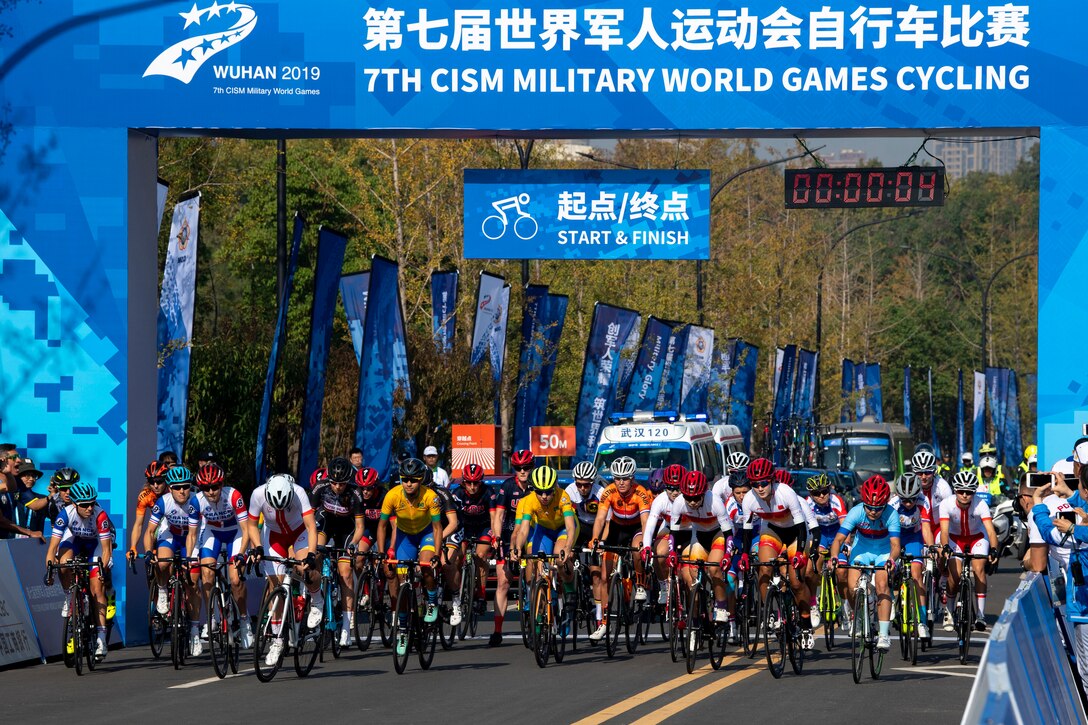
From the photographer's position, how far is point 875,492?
1591 cm

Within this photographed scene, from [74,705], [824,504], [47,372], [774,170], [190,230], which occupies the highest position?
[774,170]

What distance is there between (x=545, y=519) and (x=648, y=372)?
21804 millimetres

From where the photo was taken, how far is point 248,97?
1806cm

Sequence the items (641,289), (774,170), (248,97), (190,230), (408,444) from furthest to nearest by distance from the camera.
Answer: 1. (774,170)
2. (641,289)
3. (408,444)
4. (190,230)
5. (248,97)

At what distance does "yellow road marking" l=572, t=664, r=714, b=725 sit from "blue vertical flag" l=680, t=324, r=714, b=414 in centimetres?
2792

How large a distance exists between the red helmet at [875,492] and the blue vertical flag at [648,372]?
22.5 m

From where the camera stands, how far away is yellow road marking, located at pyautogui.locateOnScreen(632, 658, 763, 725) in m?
11.9

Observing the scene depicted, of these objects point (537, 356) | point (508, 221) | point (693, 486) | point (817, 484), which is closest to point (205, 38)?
point (508, 221)

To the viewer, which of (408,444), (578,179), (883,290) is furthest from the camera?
(883,290)

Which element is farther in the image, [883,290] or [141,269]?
[883,290]

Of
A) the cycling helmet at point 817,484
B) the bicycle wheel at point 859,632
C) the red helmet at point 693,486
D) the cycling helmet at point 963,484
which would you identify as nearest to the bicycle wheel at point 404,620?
the red helmet at point 693,486

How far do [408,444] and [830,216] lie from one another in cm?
9769

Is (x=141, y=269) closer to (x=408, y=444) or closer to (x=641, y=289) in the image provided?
(x=408, y=444)

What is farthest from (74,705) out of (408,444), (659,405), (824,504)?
(659,405)
